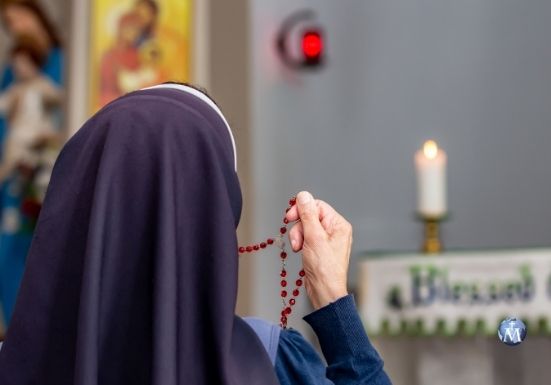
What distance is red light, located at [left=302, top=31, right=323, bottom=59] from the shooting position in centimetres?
461

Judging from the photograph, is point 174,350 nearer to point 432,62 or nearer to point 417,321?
point 417,321

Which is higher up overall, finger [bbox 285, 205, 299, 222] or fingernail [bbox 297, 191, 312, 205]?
fingernail [bbox 297, 191, 312, 205]

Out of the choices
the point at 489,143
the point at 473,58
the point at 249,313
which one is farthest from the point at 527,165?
the point at 249,313

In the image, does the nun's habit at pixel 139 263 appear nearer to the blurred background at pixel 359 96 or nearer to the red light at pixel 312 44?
the blurred background at pixel 359 96

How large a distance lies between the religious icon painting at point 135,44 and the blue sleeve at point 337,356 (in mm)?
3431

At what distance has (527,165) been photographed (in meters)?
4.50

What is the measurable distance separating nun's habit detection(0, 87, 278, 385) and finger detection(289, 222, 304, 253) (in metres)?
0.10

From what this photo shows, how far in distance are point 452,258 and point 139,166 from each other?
2113mm

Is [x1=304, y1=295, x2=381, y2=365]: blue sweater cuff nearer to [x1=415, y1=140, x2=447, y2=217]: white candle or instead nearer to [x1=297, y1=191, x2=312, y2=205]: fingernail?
[x1=297, y1=191, x2=312, y2=205]: fingernail

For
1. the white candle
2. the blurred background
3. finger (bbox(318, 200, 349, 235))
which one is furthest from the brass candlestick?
finger (bbox(318, 200, 349, 235))

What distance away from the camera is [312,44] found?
15.2 feet

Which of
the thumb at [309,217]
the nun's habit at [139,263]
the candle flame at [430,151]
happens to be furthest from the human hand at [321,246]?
the candle flame at [430,151]

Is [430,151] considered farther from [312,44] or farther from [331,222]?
[331,222]

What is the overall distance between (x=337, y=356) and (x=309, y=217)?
0.57ft
